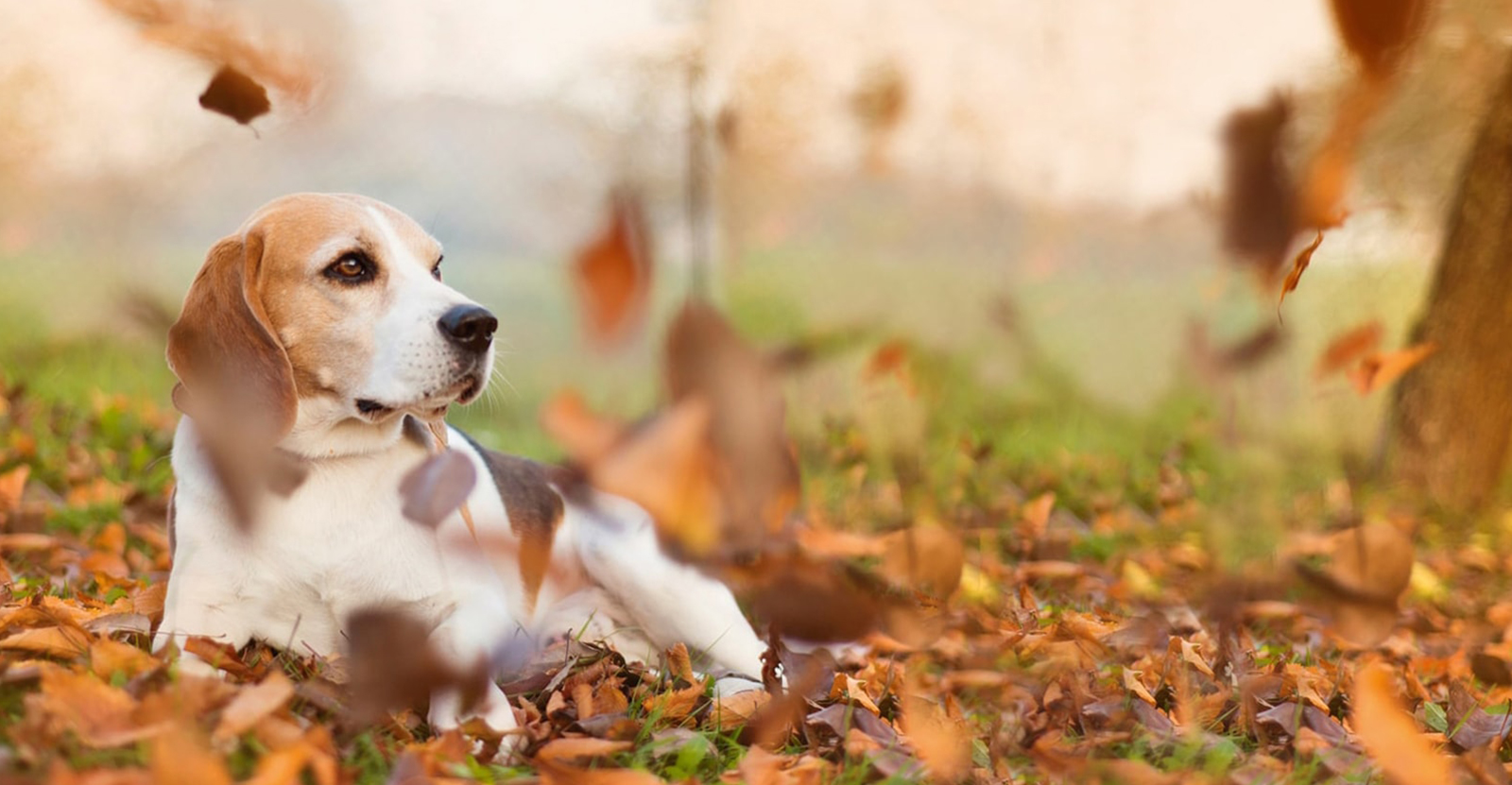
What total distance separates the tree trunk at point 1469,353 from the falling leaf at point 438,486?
7035 millimetres

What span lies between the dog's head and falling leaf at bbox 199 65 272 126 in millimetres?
1270

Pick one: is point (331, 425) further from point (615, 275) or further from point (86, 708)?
point (615, 275)

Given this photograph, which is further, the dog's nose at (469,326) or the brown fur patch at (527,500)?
the brown fur patch at (527,500)

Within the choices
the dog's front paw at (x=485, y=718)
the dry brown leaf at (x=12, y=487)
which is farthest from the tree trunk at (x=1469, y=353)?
the dry brown leaf at (x=12, y=487)

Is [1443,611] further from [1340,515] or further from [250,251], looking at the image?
[250,251]

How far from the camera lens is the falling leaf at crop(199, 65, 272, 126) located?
0.96 meters

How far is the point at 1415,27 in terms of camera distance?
0.65 meters

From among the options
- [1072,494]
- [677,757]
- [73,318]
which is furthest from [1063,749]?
[73,318]

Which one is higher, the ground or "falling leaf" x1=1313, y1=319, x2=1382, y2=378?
"falling leaf" x1=1313, y1=319, x2=1382, y2=378

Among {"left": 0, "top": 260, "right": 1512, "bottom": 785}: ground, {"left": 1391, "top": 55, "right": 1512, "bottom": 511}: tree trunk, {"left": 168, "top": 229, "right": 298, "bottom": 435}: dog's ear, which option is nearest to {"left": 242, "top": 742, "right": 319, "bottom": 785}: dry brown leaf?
{"left": 0, "top": 260, "right": 1512, "bottom": 785}: ground

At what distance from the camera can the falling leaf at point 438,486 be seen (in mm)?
864

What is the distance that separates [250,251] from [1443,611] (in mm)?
4780

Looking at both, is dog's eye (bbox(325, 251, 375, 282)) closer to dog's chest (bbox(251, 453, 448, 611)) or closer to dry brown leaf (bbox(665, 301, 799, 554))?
dog's chest (bbox(251, 453, 448, 611))

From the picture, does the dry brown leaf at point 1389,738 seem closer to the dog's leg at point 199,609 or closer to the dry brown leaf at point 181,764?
the dry brown leaf at point 181,764
